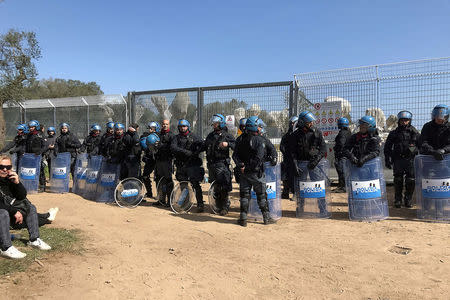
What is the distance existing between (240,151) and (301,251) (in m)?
2.13

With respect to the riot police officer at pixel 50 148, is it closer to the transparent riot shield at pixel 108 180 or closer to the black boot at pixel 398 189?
the transparent riot shield at pixel 108 180

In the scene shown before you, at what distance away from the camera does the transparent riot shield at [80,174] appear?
30.1ft

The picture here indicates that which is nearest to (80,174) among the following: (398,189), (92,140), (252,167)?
(92,140)

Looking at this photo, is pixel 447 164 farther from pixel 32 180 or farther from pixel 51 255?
pixel 32 180

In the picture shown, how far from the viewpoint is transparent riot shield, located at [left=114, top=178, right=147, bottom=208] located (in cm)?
775

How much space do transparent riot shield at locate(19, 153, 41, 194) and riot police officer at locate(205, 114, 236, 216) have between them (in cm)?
497

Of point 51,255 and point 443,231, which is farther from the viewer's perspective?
point 443,231

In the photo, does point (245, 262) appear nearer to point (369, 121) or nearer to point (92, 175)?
point (369, 121)

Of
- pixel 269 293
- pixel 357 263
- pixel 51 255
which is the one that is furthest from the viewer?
pixel 51 255

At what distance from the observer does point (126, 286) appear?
11.9 feet

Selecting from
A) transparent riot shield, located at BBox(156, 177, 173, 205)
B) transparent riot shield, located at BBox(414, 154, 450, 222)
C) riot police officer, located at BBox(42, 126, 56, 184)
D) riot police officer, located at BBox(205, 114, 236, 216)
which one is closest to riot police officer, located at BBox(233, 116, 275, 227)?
riot police officer, located at BBox(205, 114, 236, 216)

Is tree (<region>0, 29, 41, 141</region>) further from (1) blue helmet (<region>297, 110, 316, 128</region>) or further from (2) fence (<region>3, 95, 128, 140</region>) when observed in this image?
(1) blue helmet (<region>297, 110, 316, 128</region>)

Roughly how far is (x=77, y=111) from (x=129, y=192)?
890 cm

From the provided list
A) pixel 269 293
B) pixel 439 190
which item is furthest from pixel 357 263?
pixel 439 190
